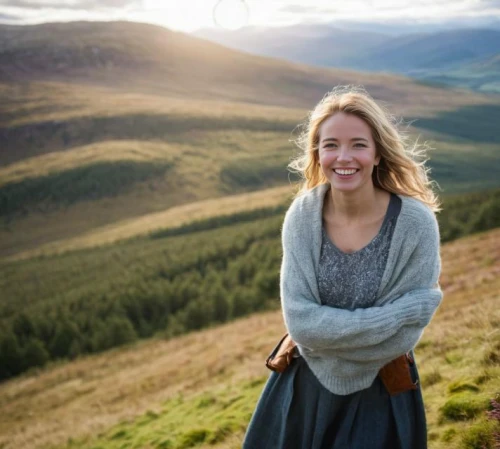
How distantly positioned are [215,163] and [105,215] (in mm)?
25165

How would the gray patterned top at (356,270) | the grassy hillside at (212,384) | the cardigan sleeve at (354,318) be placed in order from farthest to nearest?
1. the grassy hillside at (212,384)
2. the gray patterned top at (356,270)
3. the cardigan sleeve at (354,318)

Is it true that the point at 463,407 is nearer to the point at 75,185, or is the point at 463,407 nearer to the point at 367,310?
the point at 367,310

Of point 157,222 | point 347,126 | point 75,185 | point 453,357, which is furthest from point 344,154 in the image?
point 75,185

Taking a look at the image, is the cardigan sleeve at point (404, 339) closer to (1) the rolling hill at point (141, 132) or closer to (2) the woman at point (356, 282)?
(2) the woman at point (356, 282)

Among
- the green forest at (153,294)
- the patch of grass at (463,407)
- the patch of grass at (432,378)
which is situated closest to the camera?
the patch of grass at (463,407)

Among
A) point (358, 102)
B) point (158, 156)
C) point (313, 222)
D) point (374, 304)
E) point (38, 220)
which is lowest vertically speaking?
point (38, 220)

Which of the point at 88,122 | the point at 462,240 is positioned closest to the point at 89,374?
the point at 462,240

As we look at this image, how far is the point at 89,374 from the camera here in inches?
900

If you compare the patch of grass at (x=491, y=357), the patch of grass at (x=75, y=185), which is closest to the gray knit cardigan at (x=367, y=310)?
the patch of grass at (x=491, y=357)

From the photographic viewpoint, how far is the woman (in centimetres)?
347

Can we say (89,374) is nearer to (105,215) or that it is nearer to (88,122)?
(105,215)

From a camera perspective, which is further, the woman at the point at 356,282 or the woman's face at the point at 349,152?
the woman's face at the point at 349,152

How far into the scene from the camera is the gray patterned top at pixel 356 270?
3580 millimetres

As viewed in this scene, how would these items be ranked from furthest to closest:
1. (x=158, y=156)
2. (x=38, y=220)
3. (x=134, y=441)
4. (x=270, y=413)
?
(x=158, y=156), (x=38, y=220), (x=134, y=441), (x=270, y=413)
